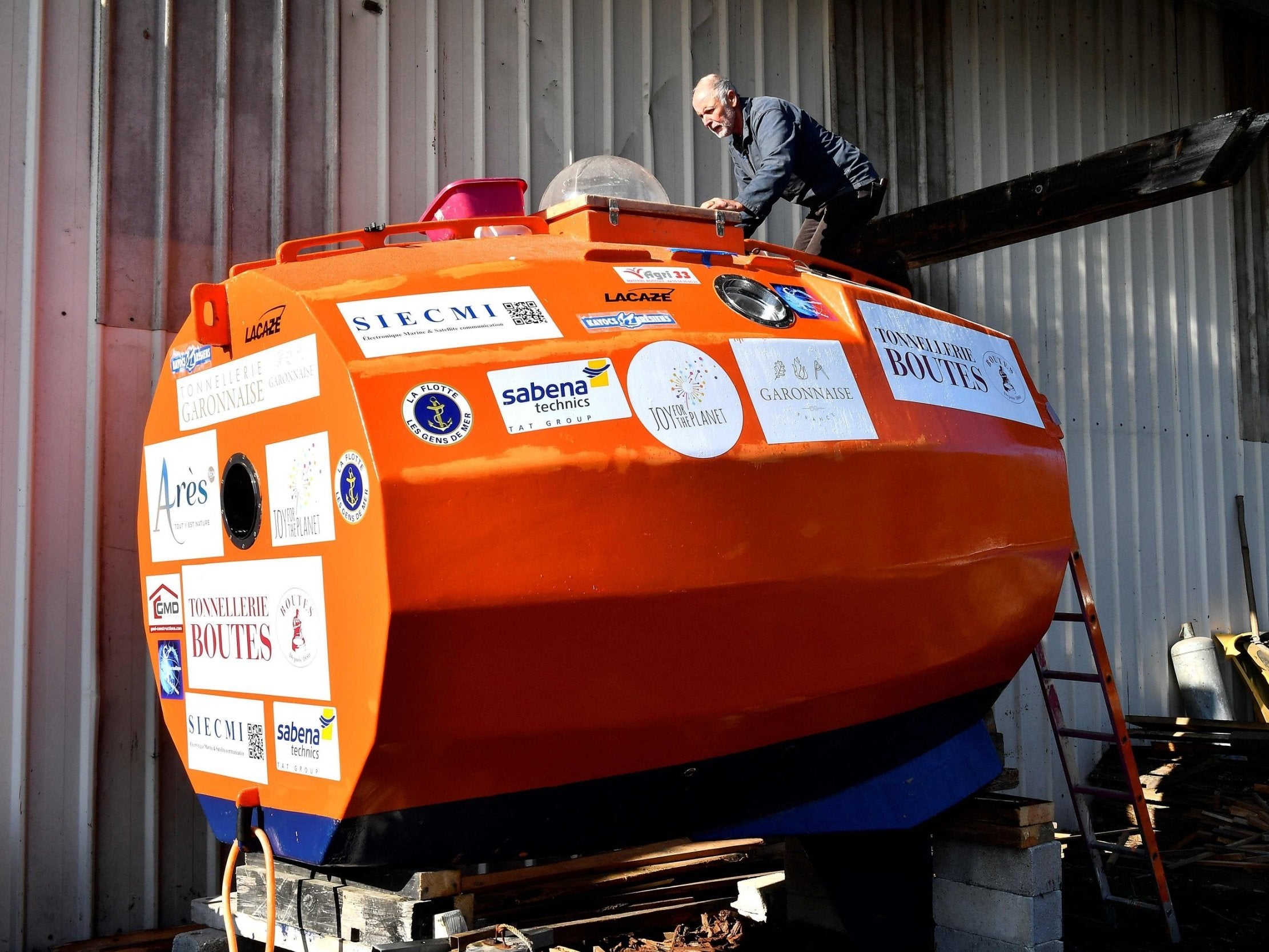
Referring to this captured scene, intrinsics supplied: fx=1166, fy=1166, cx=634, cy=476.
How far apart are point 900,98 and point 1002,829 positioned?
14.1 feet

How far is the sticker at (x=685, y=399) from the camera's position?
244cm

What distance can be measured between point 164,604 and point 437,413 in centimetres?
123

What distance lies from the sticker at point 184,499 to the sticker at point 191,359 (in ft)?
0.12

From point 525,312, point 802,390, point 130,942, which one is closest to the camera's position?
point 525,312

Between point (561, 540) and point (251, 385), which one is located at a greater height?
point (251, 385)

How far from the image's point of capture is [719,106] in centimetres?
435

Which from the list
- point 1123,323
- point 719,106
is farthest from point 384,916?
point 1123,323

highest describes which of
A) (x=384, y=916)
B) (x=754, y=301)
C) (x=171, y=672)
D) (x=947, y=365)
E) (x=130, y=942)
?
(x=754, y=301)

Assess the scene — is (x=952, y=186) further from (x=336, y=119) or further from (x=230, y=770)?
(x=230, y=770)

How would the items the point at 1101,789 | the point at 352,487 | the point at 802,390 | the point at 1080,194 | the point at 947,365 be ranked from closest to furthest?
the point at 352,487 < the point at 802,390 < the point at 947,365 < the point at 1080,194 < the point at 1101,789

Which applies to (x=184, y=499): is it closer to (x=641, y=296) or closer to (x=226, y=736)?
(x=226, y=736)

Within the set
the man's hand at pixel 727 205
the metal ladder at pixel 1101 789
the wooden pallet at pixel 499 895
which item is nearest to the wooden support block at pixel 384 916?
the wooden pallet at pixel 499 895

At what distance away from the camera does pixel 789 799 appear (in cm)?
289

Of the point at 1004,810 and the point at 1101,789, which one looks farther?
the point at 1101,789
